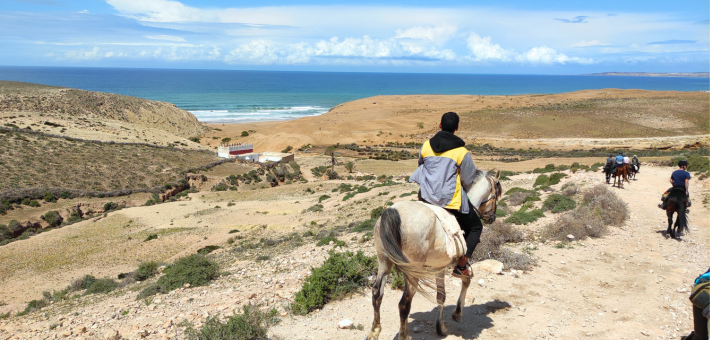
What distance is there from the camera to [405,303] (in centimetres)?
483

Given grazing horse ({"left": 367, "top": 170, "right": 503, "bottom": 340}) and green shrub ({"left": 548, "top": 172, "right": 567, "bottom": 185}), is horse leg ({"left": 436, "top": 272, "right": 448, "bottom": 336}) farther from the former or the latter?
green shrub ({"left": 548, "top": 172, "right": 567, "bottom": 185})

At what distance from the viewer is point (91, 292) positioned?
11.6 metres

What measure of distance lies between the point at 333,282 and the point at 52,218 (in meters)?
22.7

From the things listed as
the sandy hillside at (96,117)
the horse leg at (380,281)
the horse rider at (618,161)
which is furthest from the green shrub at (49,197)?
the horse rider at (618,161)

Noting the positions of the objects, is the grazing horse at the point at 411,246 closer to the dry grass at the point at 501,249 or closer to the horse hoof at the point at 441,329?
the horse hoof at the point at 441,329

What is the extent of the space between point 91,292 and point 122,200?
17764 millimetres

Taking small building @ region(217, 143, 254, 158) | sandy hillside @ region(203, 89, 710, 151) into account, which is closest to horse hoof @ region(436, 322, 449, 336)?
small building @ region(217, 143, 254, 158)

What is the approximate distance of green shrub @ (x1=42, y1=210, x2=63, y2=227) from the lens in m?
23.0

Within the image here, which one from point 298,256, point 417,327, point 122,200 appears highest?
point 417,327

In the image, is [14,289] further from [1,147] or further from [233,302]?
[1,147]

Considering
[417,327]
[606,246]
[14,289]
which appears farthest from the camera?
[14,289]

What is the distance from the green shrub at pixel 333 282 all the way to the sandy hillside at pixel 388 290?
199 millimetres

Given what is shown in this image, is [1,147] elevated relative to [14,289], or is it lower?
elevated

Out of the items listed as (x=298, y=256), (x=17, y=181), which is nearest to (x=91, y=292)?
(x=298, y=256)
